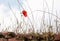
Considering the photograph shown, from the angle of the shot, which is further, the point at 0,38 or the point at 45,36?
the point at 0,38

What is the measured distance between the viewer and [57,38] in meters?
3.46

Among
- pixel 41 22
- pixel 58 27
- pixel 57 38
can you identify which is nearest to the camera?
pixel 57 38

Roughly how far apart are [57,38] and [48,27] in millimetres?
609

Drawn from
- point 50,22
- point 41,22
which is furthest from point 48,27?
point 41,22

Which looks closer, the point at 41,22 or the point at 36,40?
the point at 36,40

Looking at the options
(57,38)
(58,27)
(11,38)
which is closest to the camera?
(57,38)

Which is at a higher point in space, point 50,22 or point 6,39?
point 50,22

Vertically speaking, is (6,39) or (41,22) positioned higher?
(41,22)

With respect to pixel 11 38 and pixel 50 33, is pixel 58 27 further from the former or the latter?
pixel 11 38

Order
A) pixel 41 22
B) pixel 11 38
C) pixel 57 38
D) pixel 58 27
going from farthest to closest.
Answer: pixel 41 22 → pixel 58 27 → pixel 11 38 → pixel 57 38

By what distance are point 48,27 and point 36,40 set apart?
0.58 m

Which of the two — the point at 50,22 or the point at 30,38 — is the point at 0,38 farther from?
the point at 50,22

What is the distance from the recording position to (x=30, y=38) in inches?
142

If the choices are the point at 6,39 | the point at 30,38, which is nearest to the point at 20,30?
the point at 6,39
